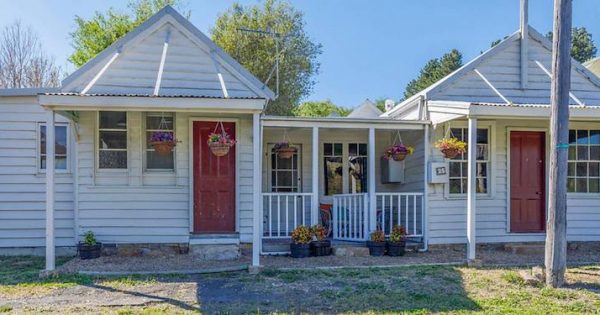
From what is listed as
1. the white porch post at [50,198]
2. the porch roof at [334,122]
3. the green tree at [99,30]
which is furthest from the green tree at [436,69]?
the white porch post at [50,198]

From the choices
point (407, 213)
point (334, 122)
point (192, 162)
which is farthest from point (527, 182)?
point (192, 162)

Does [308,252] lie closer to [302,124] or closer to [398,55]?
[302,124]

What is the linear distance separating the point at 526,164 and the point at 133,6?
20.4m

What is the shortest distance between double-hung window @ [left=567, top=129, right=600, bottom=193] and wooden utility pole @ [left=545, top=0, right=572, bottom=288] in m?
3.37

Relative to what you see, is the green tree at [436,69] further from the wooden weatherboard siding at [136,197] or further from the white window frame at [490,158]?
the wooden weatherboard siding at [136,197]

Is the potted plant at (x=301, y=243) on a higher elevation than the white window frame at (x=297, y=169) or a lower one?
lower

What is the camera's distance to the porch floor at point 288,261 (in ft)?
21.9

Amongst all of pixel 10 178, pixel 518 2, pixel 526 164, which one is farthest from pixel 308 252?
pixel 518 2

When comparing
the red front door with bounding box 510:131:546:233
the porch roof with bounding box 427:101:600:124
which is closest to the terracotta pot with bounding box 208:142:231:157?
the porch roof with bounding box 427:101:600:124

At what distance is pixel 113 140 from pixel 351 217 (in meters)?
4.40

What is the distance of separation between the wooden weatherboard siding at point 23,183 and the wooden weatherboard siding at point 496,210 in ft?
21.2

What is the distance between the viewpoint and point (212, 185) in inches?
316

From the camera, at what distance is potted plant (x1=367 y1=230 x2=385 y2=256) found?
25.1ft

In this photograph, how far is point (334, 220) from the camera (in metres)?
8.73
